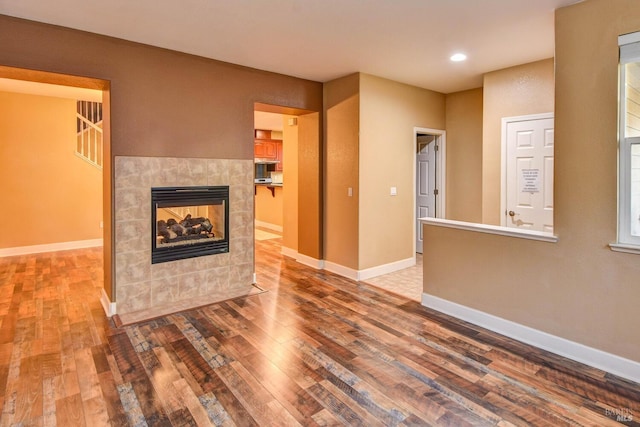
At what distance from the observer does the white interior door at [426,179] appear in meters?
5.94

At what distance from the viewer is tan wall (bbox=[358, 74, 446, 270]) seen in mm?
4727

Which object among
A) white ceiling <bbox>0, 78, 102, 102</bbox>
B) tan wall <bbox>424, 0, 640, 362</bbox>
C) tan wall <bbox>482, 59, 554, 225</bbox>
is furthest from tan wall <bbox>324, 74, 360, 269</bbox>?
white ceiling <bbox>0, 78, 102, 102</bbox>

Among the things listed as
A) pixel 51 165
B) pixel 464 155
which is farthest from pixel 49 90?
pixel 464 155

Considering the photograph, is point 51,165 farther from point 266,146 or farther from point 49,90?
point 266,146

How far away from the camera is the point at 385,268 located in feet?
16.6

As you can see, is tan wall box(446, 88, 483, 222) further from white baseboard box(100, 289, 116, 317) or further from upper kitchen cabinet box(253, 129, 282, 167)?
upper kitchen cabinet box(253, 129, 282, 167)

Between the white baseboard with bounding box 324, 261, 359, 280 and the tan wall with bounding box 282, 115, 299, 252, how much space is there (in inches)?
33.0

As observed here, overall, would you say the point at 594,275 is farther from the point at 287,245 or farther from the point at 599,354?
the point at 287,245

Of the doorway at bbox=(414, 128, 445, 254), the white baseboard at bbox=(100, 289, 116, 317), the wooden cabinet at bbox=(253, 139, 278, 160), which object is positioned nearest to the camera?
the white baseboard at bbox=(100, 289, 116, 317)

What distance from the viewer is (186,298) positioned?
3961 mm

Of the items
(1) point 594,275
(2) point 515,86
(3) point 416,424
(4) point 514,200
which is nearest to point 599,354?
(1) point 594,275

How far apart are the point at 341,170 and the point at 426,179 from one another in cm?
188

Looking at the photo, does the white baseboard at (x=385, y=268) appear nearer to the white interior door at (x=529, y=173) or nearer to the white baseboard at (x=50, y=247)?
the white interior door at (x=529, y=173)

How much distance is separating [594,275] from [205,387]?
283cm
